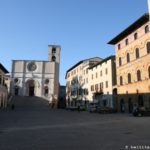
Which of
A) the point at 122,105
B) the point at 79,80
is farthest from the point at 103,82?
the point at 79,80

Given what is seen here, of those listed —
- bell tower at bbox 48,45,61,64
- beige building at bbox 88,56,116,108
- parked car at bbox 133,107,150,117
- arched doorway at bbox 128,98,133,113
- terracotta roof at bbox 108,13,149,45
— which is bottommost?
parked car at bbox 133,107,150,117

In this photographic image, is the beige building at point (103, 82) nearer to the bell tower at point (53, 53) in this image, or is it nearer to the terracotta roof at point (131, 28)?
the terracotta roof at point (131, 28)

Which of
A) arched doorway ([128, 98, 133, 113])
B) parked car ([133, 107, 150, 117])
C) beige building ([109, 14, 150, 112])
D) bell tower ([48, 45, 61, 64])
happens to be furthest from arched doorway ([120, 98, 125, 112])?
bell tower ([48, 45, 61, 64])

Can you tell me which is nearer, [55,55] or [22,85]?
[22,85]

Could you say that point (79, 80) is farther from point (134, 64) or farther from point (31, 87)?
point (134, 64)

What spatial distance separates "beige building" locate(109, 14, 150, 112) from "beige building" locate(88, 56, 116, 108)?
238 inches

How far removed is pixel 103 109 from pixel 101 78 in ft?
50.1

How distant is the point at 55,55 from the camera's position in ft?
259

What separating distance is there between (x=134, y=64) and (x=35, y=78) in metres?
45.9

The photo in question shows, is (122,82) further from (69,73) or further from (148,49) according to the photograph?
(69,73)

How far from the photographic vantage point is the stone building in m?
72.1

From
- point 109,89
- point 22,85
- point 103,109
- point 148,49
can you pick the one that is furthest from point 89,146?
point 22,85

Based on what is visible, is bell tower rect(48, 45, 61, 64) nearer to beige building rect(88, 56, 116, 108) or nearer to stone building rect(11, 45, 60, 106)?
stone building rect(11, 45, 60, 106)

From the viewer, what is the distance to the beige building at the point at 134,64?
3156 centimetres
